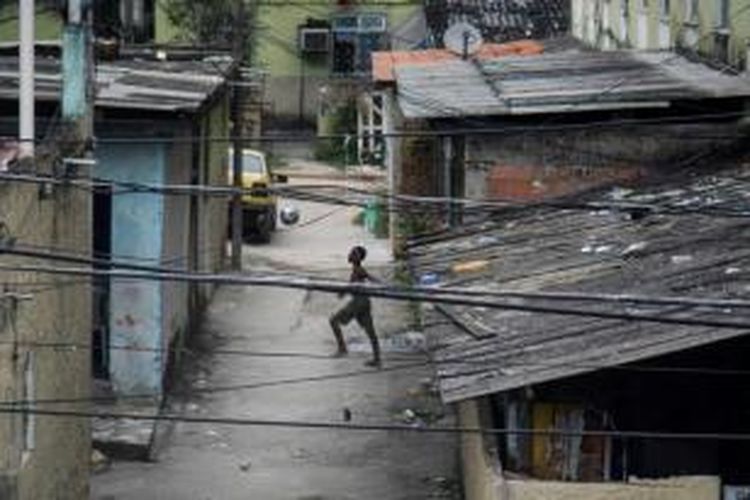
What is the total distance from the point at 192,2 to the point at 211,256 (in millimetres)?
17457

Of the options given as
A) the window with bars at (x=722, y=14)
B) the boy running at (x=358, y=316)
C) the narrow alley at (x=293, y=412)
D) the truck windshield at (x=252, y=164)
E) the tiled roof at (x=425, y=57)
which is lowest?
the narrow alley at (x=293, y=412)

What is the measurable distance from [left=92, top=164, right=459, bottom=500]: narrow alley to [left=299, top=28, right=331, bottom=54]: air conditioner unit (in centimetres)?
2139

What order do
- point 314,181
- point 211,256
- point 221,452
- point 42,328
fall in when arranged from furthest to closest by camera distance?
point 314,181 < point 211,256 < point 221,452 < point 42,328

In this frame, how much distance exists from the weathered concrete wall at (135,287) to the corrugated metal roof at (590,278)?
3.83m

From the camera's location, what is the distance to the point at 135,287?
778 inches

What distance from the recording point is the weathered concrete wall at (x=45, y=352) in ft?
41.7

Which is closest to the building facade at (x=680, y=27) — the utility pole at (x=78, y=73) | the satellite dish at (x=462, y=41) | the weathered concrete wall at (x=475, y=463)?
the satellite dish at (x=462, y=41)

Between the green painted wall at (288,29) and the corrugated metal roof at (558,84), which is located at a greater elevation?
the green painted wall at (288,29)

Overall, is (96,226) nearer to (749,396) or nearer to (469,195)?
(469,195)

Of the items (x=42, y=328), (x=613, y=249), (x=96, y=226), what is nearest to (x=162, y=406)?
(x=96, y=226)

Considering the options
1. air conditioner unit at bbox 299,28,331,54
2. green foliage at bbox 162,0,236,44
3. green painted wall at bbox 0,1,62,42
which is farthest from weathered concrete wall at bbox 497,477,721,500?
air conditioner unit at bbox 299,28,331,54

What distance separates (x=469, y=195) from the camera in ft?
65.9

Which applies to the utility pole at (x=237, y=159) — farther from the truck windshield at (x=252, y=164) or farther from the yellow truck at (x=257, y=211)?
the truck windshield at (x=252, y=164)

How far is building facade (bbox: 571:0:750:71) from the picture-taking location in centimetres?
2092
